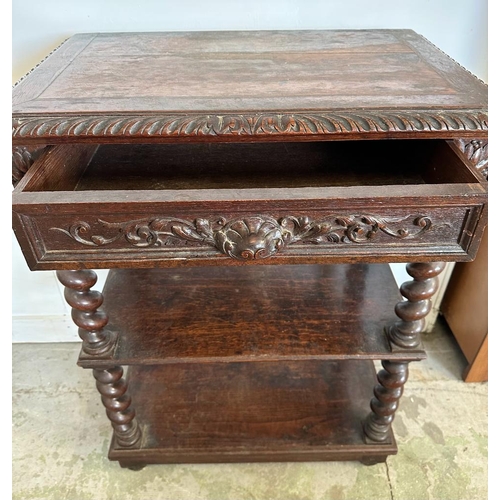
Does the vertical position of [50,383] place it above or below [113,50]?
below

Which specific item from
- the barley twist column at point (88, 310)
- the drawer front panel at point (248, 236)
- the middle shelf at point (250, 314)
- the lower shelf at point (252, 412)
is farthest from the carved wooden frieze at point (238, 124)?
the lower shelf at point (252, 412)

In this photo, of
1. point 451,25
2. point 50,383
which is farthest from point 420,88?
point 50,383

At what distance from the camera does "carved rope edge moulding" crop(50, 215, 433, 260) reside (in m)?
0.61

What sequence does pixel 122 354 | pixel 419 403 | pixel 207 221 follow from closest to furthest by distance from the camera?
pixel 207 221, pixel 122 354, pixel 419 403

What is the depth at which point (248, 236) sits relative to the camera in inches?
24.0

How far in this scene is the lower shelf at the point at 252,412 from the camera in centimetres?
100

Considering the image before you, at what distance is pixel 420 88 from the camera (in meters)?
0.68

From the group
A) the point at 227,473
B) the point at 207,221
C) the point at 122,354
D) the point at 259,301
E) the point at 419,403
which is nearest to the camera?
the point at 207,221

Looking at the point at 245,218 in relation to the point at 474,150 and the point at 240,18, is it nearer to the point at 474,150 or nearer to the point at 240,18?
the point at 474,150

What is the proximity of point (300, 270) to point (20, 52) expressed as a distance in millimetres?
765

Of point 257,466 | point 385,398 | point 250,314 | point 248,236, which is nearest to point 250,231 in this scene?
point 248,236

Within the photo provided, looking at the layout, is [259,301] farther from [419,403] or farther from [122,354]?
[419,403]

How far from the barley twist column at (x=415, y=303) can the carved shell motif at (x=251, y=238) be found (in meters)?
0.26

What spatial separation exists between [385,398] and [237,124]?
638 millimetres
